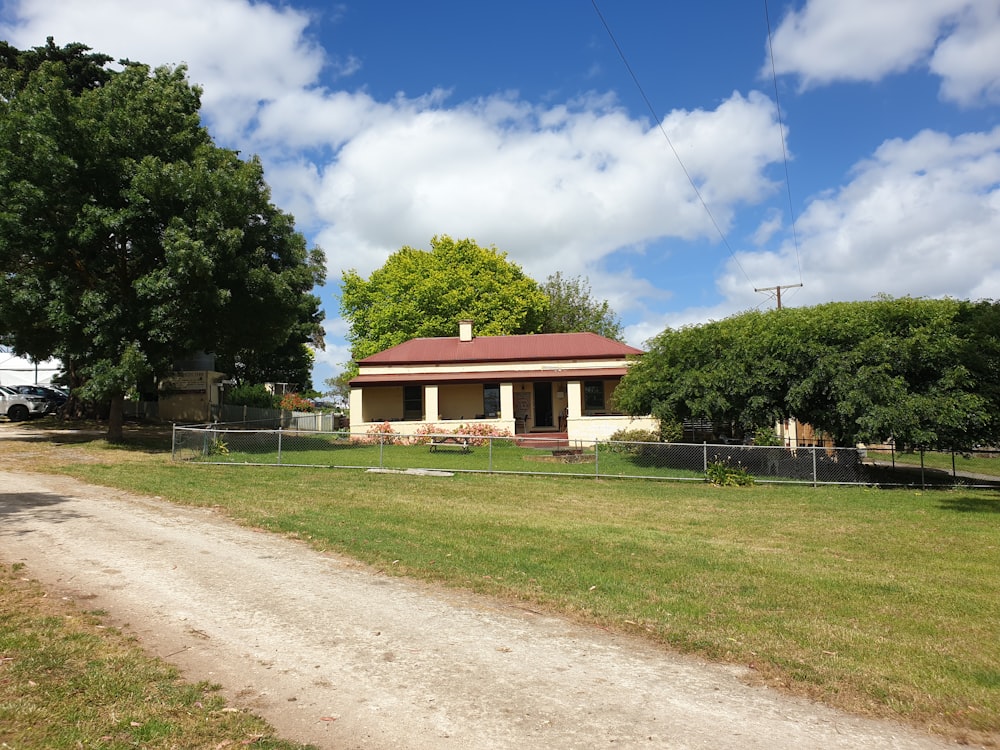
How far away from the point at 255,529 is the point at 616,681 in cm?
689

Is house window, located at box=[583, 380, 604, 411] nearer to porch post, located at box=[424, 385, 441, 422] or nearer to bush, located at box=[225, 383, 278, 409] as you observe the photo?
porch post, located at box=[424, 385, 441, 422]

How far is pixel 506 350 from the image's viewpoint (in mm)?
32812

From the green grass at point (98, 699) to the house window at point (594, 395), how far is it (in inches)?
1072

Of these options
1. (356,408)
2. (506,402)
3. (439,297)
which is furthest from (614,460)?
(439,297)

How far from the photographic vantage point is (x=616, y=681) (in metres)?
4.64

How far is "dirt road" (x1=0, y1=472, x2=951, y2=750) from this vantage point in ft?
12.8

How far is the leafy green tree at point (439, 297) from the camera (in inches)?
1676

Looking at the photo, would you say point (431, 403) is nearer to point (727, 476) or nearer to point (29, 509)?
point (727, 476)

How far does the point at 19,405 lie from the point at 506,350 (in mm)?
23930

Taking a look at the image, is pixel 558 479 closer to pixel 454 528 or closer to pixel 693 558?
pixel 454 528

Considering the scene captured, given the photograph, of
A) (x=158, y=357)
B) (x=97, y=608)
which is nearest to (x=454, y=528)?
(x=97, y=608)

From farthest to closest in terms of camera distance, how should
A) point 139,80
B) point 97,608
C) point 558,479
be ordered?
point 139,80, point 558,479, point 97,608

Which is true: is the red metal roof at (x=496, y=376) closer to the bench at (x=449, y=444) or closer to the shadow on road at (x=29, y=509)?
the bench at (x=449, y=444)

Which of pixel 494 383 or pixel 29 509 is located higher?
pixel 494 383
